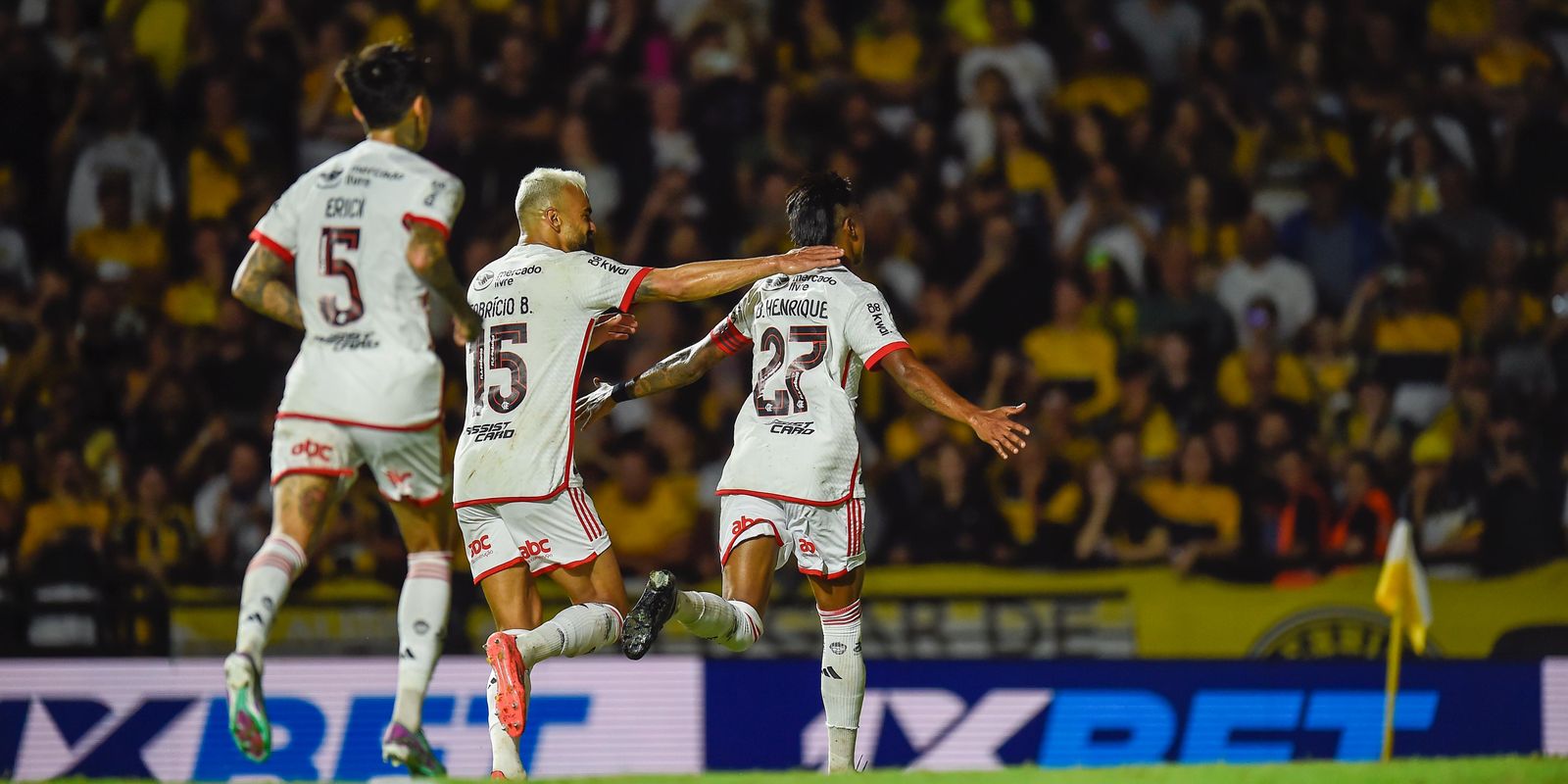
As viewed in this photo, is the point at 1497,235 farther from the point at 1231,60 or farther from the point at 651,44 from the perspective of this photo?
the point at 651,44

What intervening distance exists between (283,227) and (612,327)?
1.69 metres

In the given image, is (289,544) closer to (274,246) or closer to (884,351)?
(274,246)

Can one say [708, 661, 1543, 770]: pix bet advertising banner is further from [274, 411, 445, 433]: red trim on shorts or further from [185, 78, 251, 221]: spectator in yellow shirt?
[185, 78, 251, 221]: spectator in yellow shirt

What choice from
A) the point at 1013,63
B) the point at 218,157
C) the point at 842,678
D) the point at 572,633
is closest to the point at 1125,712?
the point at 842,678

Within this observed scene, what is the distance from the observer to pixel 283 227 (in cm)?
613

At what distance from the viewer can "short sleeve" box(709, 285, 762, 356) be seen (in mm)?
7805

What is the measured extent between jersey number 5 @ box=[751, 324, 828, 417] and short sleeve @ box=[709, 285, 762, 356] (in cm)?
21

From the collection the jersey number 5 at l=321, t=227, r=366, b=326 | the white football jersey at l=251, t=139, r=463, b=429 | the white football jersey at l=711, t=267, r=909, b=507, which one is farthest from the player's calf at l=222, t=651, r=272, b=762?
the white football jersey at l=711, t=267, r=909, b=507

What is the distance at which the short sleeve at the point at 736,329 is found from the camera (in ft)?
25.6

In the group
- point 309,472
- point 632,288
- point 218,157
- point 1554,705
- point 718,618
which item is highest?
point 218,157

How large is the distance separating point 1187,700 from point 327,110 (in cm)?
840

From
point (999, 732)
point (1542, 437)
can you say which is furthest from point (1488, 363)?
point (999, 732)

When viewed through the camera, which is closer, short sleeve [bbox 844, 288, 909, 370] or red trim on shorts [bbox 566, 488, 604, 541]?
red trim on shorts [bbox 566, 488, 604, 541]

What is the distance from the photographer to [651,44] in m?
14.8
